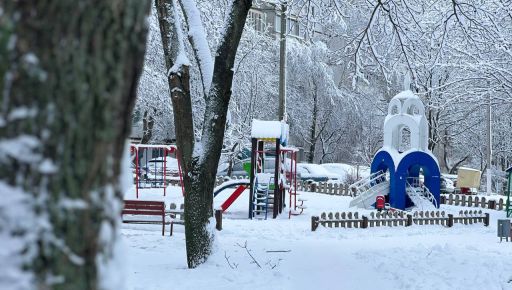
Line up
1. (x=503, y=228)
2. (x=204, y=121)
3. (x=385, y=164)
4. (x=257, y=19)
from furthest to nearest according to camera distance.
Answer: (x=257, y=19) → (x=385, y=164) → (x=503, y=228) → (x=204, y=121)

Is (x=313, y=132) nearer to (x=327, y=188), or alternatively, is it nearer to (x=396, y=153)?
(x=327, y=188)

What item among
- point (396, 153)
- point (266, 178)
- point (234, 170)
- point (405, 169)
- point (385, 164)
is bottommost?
point (266, 178)

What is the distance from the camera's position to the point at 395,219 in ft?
49.8

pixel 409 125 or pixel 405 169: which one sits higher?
pixel 409 125

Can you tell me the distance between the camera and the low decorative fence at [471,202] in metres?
20.1

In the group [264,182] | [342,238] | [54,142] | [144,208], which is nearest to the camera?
[54,142]

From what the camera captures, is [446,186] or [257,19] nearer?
[446,186]

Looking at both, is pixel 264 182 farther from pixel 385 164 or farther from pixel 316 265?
pixel 316 265

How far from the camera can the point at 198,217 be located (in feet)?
26.1

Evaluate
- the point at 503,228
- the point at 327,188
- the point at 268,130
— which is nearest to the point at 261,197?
the point at 268,130

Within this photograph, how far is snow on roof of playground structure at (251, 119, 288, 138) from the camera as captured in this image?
16094mm

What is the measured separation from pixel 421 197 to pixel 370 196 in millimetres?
1617

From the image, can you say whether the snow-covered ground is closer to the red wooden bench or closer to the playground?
the playground

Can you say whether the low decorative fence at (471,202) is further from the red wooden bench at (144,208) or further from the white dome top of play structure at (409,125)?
the red wooden bench at (144,208)
